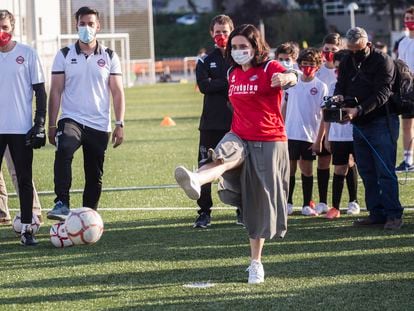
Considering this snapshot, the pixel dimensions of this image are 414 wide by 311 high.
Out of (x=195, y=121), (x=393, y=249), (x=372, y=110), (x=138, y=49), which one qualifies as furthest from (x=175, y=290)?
(x=138, y=49)

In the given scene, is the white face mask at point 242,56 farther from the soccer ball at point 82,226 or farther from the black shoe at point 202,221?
the black shoe at point 202,221

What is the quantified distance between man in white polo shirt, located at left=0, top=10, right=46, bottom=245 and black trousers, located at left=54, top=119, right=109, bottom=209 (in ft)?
1.03

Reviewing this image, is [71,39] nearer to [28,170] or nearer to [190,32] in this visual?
[28,170]

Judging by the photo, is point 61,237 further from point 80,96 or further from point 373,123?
point 373,123

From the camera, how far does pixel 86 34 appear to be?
10.2 meters

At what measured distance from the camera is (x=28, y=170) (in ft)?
32.7

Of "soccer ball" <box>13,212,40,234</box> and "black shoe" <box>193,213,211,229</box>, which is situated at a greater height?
"soccer ball" <box>13,212,40,234</box>

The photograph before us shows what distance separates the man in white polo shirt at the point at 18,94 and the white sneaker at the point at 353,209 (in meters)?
3.84

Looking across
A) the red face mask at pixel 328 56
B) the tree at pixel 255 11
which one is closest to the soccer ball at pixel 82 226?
the red face mask at pixel 328 56

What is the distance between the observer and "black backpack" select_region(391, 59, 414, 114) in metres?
10.8

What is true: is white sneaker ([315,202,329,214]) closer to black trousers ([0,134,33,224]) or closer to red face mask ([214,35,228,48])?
red face mask ([214,35,228,48])

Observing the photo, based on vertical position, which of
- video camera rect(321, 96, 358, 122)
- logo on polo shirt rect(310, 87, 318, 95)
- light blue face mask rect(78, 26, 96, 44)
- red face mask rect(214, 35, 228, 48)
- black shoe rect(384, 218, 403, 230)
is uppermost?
A: light blue face mask rect(78, 26, 96, 44)

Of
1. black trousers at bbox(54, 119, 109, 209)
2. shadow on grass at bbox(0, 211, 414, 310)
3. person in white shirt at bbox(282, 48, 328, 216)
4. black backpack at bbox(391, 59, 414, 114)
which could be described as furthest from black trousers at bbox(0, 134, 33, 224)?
black backpack at bbox(391, 59, 414, 114)

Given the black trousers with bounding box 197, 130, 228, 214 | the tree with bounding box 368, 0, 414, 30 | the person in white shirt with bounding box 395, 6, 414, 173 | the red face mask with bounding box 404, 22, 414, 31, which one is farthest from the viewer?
the tree with bounding box 368, 0, 414, 30
